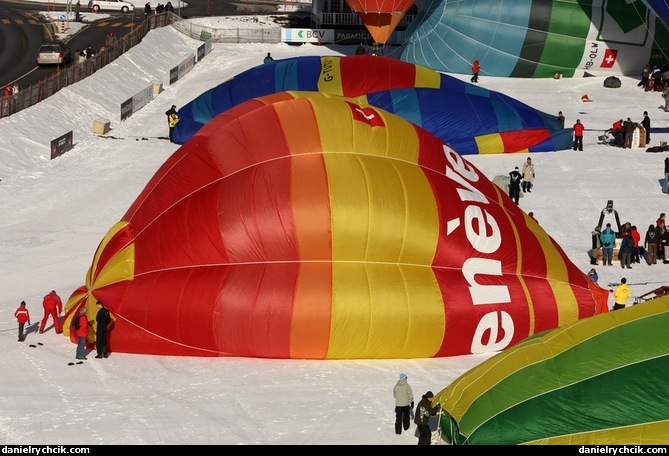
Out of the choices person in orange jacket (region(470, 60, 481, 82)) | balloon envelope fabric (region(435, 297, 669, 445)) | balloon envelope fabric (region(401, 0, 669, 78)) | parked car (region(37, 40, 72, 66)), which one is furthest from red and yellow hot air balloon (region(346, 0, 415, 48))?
balloon envelope fabric (region(435, 297, 669, 445))

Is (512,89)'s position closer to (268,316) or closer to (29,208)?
(29,208)

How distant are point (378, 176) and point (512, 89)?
23758mm

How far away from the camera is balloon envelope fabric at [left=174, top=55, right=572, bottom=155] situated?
1490 inches

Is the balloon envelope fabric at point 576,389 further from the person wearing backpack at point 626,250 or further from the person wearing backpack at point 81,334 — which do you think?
the person wearing backpack at point 626,250

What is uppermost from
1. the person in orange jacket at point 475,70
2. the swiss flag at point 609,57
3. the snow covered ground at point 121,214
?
the swiss flag at point 609,57

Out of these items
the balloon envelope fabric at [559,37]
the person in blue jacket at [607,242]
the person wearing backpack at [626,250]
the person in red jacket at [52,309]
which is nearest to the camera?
the person in red jacket at [52,309]

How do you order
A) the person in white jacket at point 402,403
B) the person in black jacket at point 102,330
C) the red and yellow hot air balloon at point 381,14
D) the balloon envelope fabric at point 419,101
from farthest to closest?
the red and yellow hot air balloon at point 381,14 → the balloon envelope fabric at point 419,101 → the person in black jacket at point 102,330 → the person in white jacket at point 402,403

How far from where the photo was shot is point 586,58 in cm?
4853

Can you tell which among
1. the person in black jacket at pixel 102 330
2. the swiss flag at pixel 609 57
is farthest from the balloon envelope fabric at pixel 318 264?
the swiss flag at pixel 609 57

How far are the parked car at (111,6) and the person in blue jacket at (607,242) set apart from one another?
136ft

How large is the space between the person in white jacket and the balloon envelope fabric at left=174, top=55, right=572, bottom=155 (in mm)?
17722

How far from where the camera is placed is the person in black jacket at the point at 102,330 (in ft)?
77.2

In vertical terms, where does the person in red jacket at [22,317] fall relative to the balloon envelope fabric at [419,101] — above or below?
below

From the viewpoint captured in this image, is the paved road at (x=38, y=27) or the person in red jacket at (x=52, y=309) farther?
the paved road at (x=38, y=27)
